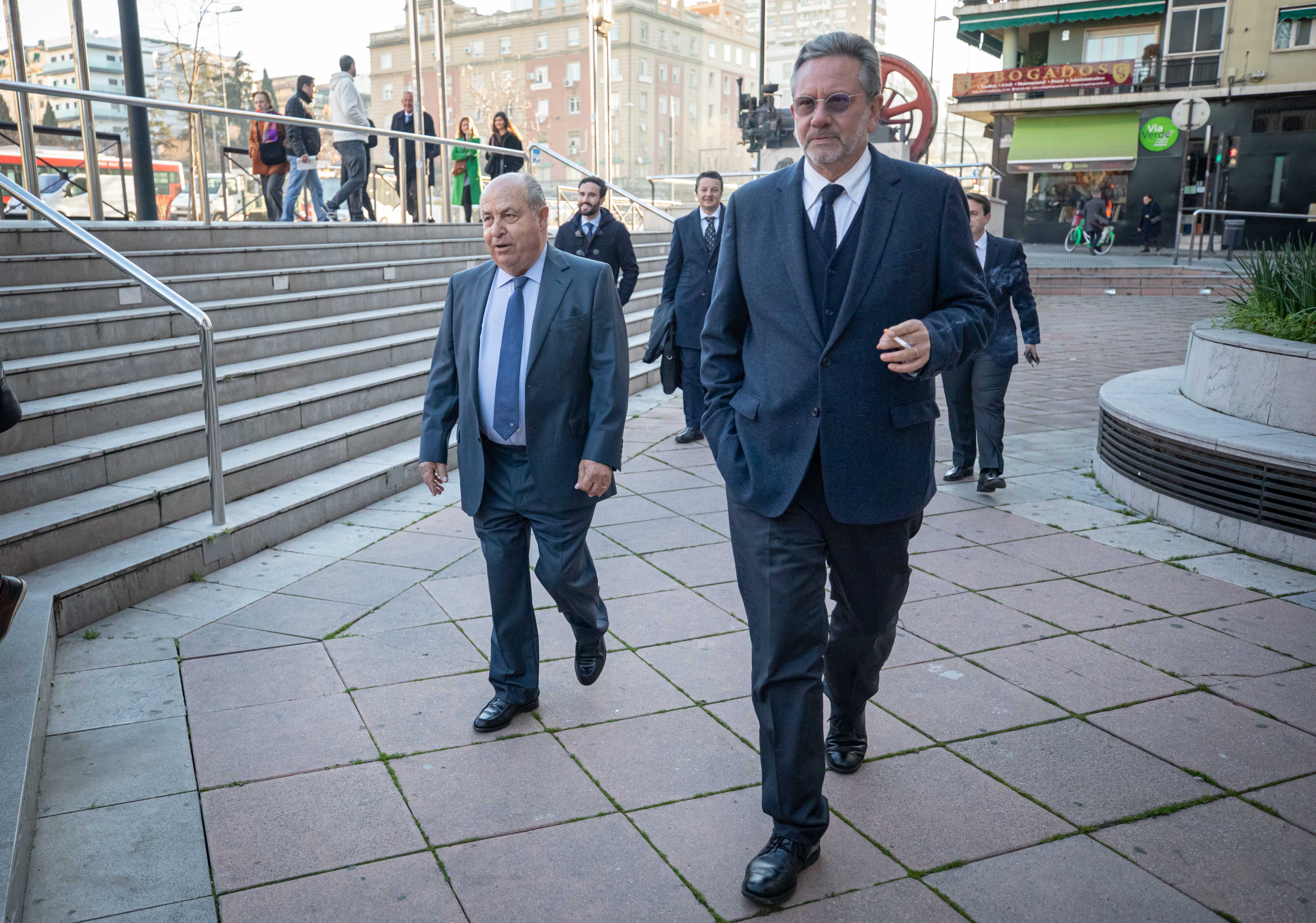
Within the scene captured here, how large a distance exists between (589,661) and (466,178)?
37.3 feet

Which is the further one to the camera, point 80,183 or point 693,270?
point 80,183

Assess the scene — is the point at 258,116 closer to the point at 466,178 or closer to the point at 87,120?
the point at 87,120

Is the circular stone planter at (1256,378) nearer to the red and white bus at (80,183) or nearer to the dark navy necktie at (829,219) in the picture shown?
the dark navy necktie at (829,219)

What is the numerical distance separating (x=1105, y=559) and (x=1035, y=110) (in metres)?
33.9

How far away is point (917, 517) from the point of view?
2.73 meters

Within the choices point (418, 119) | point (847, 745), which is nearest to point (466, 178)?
point (418, 119)

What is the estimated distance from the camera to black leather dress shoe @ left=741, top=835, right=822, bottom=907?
98.0 inches

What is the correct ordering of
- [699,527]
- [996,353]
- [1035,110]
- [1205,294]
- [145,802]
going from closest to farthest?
[145,802] → [699,527] → [996,353] → [1205,294] → [1035,110]

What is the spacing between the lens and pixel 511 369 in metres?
3.38

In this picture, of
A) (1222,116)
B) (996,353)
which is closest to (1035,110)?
(1222,116)

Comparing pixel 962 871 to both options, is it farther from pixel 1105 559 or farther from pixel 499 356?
pixel 1105 559

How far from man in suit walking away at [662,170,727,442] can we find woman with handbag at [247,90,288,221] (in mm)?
5759

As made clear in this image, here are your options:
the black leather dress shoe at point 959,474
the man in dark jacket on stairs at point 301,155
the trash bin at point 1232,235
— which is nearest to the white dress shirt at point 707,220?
the black leather dress shoe at point 959,474

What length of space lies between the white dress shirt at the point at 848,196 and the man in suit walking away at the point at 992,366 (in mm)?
3896
